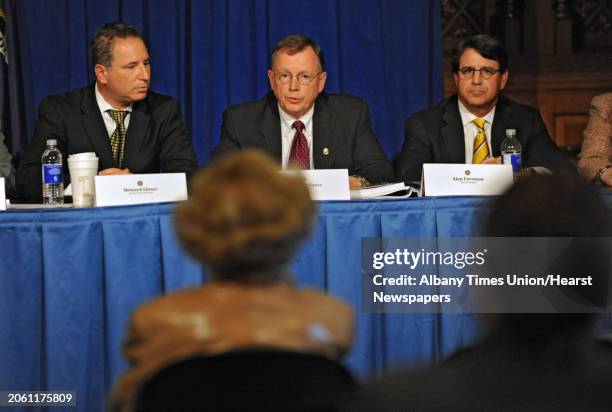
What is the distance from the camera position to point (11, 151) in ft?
14.9

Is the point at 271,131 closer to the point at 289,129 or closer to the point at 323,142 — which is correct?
the point at 289,129

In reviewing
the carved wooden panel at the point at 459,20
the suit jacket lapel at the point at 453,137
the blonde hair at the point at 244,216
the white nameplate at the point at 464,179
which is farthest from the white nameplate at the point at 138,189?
the carved wooden panel at the point at 459,20

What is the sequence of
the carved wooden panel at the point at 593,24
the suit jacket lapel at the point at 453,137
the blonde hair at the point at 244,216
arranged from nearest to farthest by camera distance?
1. the blonde hair at the point at 244,216
2. the suit jacket lapel at the point at 453,137
3. the carved wooden panel at the point at 593,24

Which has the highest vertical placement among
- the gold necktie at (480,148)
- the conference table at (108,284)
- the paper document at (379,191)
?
the gold necktie at (480,148)

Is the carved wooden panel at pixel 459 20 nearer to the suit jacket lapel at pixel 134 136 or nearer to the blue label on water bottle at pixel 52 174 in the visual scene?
the suit jacket lapel at pixel 134 136

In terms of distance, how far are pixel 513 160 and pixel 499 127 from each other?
2.47ft

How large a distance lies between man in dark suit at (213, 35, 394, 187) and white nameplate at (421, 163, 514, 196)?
857 mm

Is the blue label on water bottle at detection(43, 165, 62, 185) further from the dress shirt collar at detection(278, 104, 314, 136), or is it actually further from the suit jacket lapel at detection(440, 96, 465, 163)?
the suit jacket lapel at detection(440, 96, 465, 163)

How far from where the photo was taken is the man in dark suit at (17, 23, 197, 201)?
12.8 ft

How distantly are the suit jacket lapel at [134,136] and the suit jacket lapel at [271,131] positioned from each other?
48 cm

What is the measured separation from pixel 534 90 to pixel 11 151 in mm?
2790

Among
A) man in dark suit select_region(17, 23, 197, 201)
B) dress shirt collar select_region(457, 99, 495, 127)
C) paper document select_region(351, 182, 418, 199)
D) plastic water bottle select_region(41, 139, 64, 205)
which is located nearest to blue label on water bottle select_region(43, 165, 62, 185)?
plastic water bottle select_region(41, 139, 64, 205)

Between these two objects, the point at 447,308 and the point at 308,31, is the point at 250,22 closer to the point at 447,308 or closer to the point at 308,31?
the point at 308,31

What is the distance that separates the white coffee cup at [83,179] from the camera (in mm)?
3029
